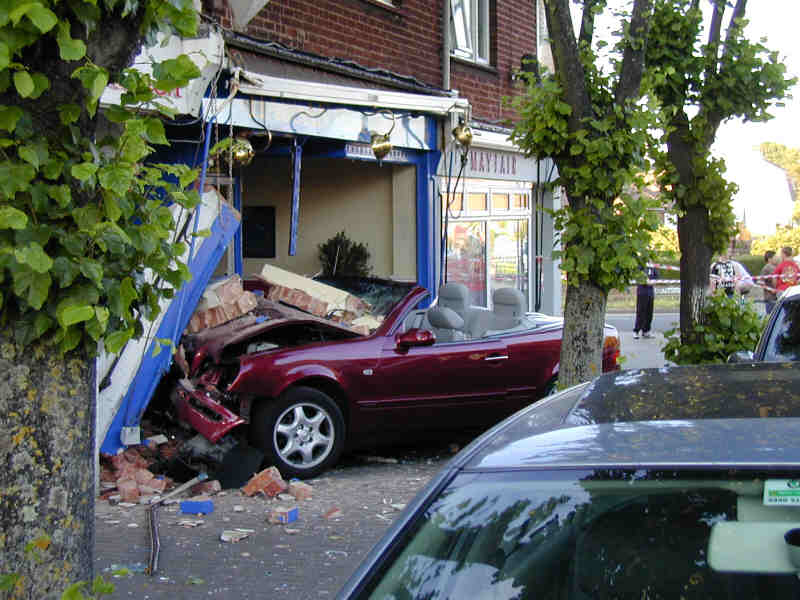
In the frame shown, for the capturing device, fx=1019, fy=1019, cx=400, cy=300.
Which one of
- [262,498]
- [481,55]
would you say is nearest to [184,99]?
[262,498]

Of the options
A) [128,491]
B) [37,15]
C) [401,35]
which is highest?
[401,35]

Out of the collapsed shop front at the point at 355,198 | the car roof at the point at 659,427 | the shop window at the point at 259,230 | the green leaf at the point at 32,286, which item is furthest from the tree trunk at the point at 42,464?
the shop window at the point at 259,230

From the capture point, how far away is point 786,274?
17328 mm

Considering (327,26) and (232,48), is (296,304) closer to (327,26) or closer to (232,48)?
(232,48)

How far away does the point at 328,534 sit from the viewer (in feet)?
21.6

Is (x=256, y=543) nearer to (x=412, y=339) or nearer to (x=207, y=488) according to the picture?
(x=207, y=488)

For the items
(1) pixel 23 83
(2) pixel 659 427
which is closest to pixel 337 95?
(1) pixel 23 83

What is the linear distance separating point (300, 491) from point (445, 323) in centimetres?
225

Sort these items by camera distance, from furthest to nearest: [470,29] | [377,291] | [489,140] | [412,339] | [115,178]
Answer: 1. [470,29]
2. [489,140]
3. [377,291]
4. [412,339]
5. [115,178]

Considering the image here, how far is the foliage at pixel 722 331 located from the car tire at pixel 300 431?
11.6 feet

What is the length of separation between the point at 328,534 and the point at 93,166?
157 inches

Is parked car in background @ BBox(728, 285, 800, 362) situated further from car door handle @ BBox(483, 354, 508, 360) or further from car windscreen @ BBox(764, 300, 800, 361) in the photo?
car door handle @ BBox(483, 354, 508, 360)

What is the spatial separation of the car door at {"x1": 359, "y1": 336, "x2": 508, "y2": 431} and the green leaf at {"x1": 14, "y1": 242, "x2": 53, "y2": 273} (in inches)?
225

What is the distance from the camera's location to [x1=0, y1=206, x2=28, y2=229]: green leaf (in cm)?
296
